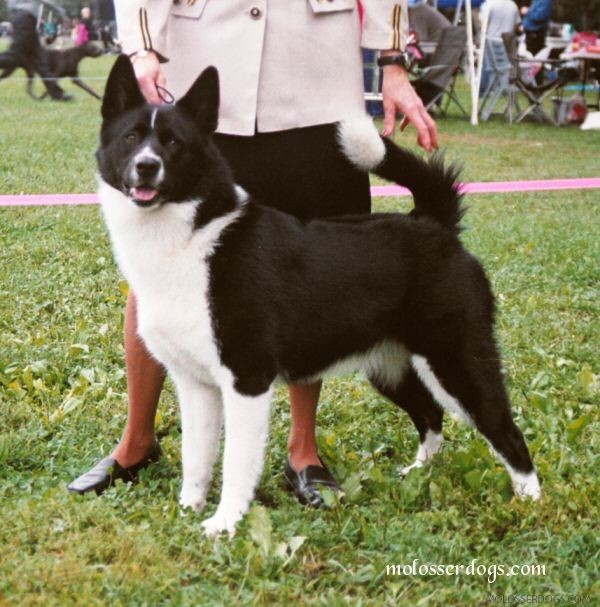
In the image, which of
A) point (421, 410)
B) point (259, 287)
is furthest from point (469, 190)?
point (259, 287)

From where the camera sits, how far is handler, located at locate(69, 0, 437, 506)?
2.68 meters

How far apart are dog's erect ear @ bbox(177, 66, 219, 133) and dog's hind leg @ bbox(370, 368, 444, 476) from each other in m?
1.02

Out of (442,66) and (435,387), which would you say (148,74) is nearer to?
(435,387)

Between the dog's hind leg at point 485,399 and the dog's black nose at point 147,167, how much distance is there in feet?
3.08

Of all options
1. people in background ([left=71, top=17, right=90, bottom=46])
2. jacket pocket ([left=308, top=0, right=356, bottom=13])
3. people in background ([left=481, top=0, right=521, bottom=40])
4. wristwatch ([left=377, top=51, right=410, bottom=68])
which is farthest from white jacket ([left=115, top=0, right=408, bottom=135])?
people in background ([left=71, top=17, right=90, bottom=46])

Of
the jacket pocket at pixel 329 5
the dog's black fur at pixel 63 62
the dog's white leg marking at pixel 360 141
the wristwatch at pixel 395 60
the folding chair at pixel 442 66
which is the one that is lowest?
the dog's black fur at pixel 63 62

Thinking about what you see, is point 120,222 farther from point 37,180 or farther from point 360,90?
point 37,180

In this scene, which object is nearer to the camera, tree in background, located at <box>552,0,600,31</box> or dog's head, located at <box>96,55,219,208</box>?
dog's head, located at <box>96,55,219,208</box>

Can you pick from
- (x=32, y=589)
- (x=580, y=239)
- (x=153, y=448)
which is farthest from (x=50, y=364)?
(x=580, y=239)

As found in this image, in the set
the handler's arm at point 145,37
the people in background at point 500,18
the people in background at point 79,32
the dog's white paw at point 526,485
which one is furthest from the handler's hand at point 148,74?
the people in background at point 79,32

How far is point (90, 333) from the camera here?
169 inches

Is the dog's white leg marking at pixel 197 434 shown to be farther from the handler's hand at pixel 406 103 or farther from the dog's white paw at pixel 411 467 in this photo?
the handler's hand at pixel 406 103

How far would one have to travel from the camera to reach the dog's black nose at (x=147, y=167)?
2.33 m

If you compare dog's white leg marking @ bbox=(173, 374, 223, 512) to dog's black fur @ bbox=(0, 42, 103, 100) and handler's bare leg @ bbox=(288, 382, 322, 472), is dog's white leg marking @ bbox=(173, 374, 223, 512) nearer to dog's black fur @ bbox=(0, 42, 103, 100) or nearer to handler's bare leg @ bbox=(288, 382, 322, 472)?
handler's bare leg @ bbox=(288, 382, 322, 472)
